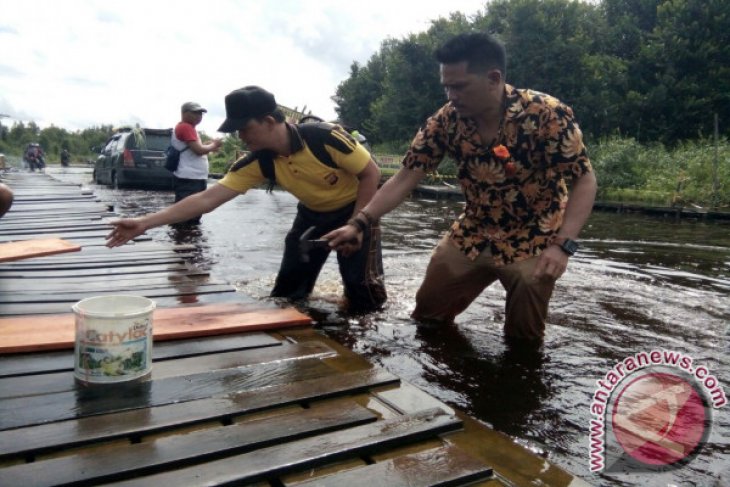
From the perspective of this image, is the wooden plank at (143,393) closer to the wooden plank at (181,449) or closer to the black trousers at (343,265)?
the wooden plank at (181,449)

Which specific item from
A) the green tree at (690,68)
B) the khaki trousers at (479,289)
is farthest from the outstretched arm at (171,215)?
the green tree at (690,68)

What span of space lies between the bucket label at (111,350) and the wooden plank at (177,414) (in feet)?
0.76

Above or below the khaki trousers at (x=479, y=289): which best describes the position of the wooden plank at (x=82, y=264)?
below

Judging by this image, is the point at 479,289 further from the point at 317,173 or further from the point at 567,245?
the point at 317,173

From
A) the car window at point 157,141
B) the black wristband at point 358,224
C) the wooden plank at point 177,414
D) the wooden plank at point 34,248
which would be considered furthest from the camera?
the car window at point 157,141

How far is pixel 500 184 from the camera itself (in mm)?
3432

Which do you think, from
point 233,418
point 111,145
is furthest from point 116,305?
point 111,145

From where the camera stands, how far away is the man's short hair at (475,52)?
10.1 feet

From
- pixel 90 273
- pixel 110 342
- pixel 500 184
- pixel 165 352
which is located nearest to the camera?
pixel 110 342

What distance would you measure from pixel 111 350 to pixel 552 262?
2.20 m

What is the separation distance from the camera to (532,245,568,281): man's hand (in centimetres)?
307

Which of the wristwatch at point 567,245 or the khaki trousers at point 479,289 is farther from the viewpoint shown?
the khaki trousers at point 479,289

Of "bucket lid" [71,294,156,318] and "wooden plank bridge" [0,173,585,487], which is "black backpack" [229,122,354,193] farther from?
"bucket lid" [71,294,156,318]

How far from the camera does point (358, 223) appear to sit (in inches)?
136
